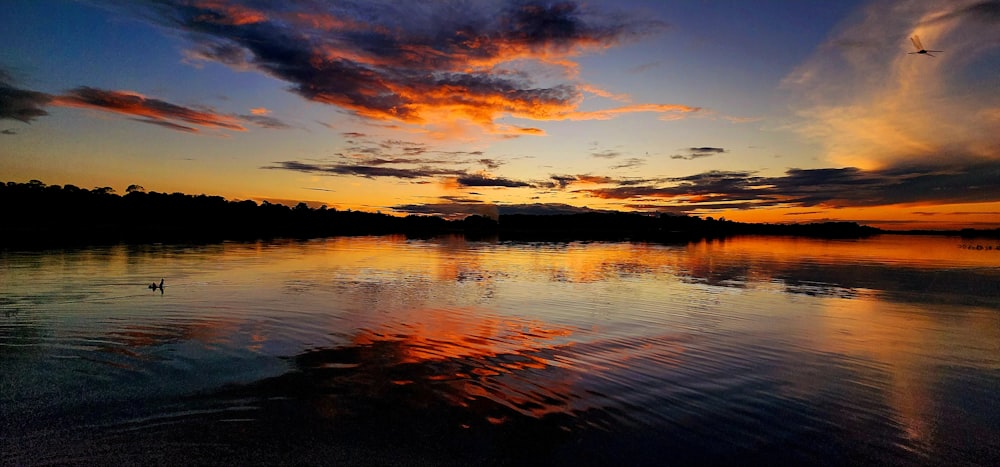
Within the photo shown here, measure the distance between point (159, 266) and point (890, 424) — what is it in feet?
136

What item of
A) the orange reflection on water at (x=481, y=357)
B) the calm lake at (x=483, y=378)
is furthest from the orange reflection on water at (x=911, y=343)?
the orange reflection on water at (x=481, y=357)

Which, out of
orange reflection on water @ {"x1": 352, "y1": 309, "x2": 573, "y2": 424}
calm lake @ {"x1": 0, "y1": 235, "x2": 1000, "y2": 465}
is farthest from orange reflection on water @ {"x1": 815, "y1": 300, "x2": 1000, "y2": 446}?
orange reflection on water @ {"x1": 352, "y1": 309, "x2": 573, "y2": 424}

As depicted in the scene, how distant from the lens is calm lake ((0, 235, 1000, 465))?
8.49m

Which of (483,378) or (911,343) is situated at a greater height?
(483,378)

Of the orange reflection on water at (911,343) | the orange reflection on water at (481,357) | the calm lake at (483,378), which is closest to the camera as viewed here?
the calm lake at (483,378)

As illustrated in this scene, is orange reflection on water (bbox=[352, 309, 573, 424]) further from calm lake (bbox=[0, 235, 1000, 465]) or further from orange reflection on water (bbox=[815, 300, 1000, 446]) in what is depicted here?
orange reflection on water (bbox=[815, 300, 1000, 446])

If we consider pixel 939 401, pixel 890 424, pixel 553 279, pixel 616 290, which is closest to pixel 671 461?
pixel 890 424

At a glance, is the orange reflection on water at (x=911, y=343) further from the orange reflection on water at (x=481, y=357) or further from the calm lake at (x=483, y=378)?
the orange reflection on water at (x=481, y=357)

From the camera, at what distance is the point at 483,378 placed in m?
12.0

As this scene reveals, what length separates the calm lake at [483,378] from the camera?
849 cm

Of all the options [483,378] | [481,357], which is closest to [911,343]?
[481,357]

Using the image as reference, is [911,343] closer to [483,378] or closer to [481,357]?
[481,357]

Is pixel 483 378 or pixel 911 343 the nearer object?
pixel 483 378

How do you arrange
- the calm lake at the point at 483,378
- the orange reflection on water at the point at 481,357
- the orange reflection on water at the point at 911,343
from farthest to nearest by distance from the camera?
the orange reflection on water at the point at 911,343 → the orange reflection on water at the point at 481,357 → the calm lake at the point at 483,378
